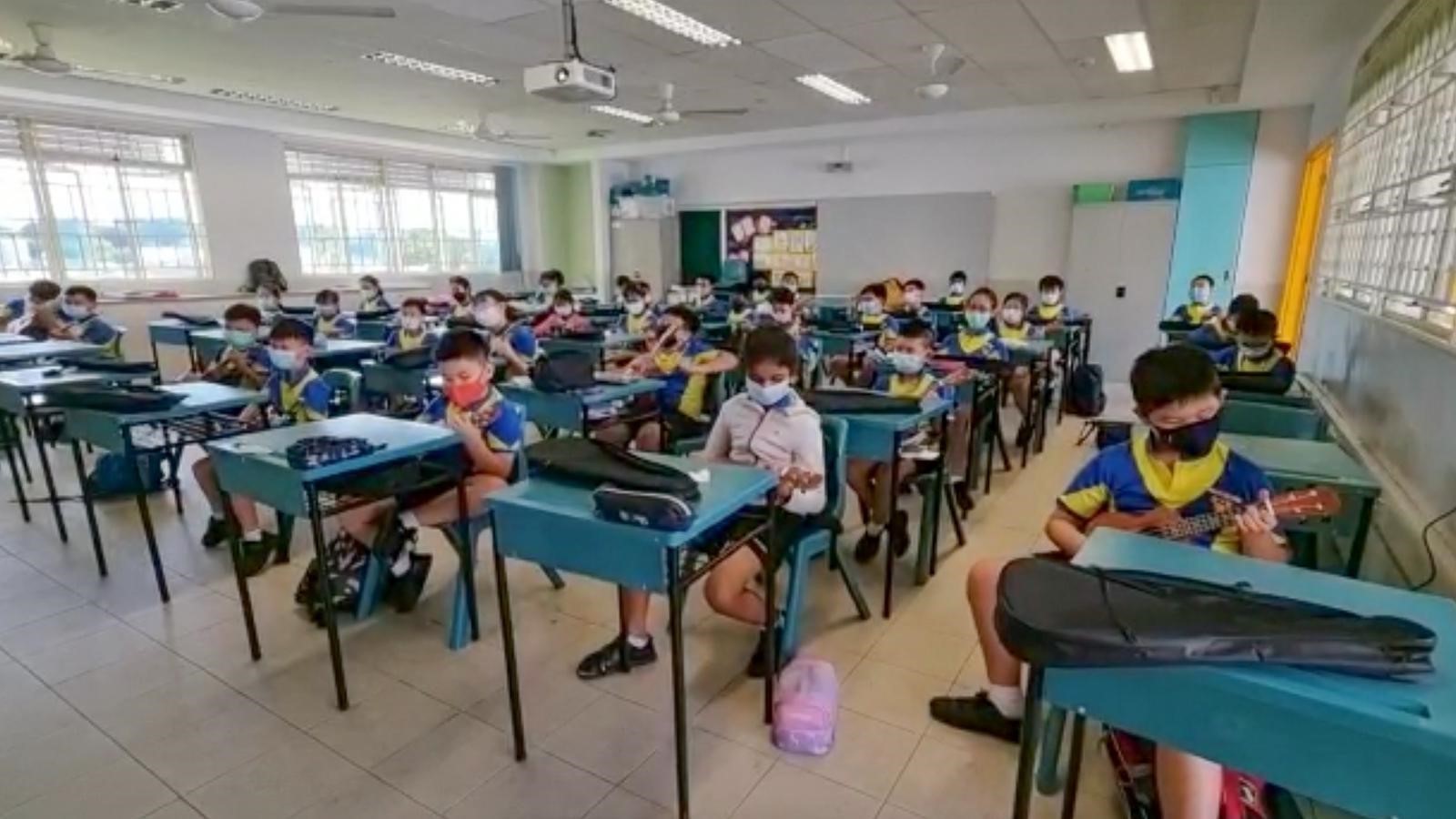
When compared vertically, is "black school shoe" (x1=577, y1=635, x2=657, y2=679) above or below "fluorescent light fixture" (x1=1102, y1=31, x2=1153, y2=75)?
below

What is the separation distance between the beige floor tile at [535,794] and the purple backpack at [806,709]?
1.62ft

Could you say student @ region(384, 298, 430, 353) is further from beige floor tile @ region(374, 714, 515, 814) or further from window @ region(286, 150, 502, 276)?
window @ region(286, 150, 502, 276)

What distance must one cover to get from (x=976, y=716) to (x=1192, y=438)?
0.95 metres

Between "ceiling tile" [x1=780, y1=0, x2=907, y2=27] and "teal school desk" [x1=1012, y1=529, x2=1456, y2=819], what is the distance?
4.19 m

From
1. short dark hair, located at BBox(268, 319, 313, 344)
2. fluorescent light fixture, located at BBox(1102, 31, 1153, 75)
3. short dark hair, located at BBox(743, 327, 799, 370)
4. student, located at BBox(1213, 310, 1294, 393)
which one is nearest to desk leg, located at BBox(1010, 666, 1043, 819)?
short dark hair, located at BBox(743, 327, 799, 370)

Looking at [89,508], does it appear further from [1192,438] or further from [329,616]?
[1192,438]

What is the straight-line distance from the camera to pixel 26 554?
3328 millimetres

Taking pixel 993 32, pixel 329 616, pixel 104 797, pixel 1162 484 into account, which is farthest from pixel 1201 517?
pixel 993 32

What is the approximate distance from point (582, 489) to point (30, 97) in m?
7.98

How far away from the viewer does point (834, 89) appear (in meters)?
6.75

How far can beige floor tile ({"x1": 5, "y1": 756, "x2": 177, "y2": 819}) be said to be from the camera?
5.84 ft

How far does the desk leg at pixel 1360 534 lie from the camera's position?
1.94 m

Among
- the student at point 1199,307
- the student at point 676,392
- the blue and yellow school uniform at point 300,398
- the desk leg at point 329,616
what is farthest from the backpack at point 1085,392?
the desk leg at point 329,616

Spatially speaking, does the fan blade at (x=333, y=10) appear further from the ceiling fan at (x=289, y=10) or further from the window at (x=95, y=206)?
the window at (x=95, y=206)
